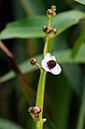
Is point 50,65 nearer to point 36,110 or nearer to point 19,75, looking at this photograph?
Result: point 36,110

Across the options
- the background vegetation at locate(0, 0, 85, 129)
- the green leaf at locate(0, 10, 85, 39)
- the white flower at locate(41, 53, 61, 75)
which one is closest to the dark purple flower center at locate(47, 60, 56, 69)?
the white flower at locate(41, 53, 61, 75)

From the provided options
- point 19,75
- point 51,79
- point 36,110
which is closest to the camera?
point 36,110

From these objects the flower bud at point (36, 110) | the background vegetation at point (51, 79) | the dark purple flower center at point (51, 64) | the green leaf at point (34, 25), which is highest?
the dark purple flower center at point (51, 64)

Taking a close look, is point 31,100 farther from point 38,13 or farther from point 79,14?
point 38,13

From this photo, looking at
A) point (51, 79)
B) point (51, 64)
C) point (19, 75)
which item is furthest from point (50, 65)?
point (51, 79)

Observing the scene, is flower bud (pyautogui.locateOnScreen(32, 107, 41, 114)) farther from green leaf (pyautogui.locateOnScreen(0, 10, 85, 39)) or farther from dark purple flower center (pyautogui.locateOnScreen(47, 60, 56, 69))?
green leaf (pyautogui.locateOnScreen(0, 10, 85, 39))

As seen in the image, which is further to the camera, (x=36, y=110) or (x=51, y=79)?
(x=51, y=79)

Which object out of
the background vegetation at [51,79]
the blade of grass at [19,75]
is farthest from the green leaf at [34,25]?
the background vegetation at [51,79]

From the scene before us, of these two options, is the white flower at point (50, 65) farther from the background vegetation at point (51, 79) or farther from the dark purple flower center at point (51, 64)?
the background vegetation at point (51, 79)

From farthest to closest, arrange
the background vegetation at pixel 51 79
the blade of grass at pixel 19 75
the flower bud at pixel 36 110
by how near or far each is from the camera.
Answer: the background vegetation at pixel 51 79, the blade of grass at pixel 19 75, the flower bud at pixel 36 110

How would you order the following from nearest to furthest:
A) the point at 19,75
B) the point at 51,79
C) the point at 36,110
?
the point at 36,110 → the point at 19,75 → the point at 51,79
